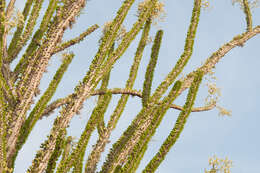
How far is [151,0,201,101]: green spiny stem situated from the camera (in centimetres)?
805

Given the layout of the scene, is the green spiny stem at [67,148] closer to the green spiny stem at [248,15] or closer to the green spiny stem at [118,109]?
the green spiny stem at [118,109]

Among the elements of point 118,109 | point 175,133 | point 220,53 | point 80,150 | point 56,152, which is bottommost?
point 56,152

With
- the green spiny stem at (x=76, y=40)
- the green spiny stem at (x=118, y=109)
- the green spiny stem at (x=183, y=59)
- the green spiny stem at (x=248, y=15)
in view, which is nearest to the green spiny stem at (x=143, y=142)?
the green spiny stem at (x=183, y=59)

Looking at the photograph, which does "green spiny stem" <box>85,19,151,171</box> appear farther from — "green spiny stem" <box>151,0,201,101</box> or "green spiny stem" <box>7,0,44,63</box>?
"green spiny stem" <box>7,0,44,63</box>

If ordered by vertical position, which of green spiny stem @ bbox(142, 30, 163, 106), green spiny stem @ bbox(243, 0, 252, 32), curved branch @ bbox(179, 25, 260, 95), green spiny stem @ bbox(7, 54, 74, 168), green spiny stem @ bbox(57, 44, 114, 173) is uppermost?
green spiny stem @ bbox(243, 0, 252, 32)

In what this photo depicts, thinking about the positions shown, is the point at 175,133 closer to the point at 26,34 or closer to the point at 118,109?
the point at 118,109

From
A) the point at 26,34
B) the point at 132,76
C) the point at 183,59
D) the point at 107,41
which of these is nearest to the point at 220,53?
the point at 183,59

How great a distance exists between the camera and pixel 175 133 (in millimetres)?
6293

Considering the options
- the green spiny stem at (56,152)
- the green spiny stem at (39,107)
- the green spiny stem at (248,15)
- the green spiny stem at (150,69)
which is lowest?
the green spiny stem at (56,152)

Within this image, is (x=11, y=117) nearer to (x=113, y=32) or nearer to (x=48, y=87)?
(x=48, y=87)

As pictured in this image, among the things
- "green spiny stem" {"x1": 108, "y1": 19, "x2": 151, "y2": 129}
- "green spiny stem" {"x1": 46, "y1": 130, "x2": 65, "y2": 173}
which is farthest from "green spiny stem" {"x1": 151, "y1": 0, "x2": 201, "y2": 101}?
"green spiny stem" {"x1": 46, "y1": 130, "x2": 65, "y2": 173}

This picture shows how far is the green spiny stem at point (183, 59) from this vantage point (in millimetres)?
8055

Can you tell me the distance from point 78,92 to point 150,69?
2.00m

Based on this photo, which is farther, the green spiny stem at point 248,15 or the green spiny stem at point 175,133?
the green spiny stem at point 248,15
